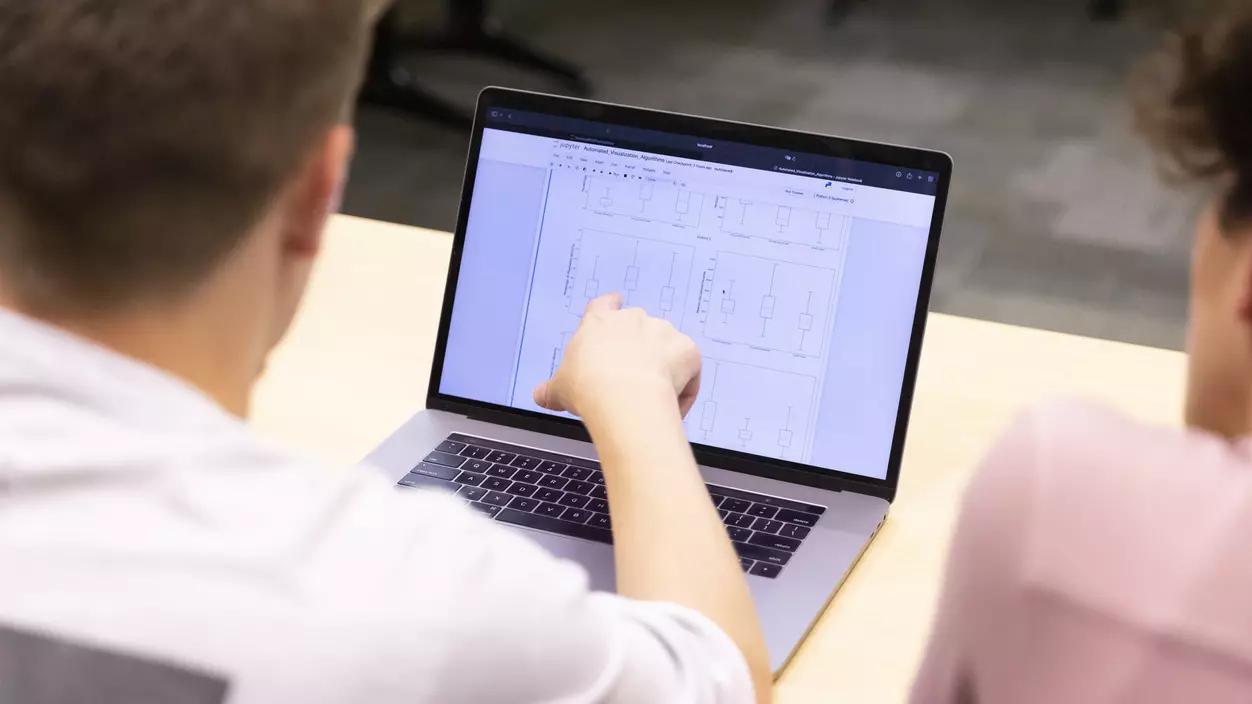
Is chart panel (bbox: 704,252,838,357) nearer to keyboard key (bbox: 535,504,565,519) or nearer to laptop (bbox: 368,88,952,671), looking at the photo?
laptop (bbox: 368,88,952,671)

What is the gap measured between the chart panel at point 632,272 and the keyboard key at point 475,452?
0.13 metres

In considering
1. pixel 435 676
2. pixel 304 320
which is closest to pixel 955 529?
pixel 435 676

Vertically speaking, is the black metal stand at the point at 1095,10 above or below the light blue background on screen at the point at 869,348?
above

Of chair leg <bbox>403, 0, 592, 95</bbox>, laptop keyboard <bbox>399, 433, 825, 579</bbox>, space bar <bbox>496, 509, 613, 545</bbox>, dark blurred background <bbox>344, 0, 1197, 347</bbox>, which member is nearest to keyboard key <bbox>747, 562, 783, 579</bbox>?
laptop keyboard <bbox>399, 433, 825, 579</bbox>

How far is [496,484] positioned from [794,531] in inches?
8.9

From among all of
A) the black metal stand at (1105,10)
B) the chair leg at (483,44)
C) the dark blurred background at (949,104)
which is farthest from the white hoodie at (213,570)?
the black metal stand at (1105,10)

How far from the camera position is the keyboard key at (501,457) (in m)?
1.03

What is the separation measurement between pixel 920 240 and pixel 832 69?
2.92 metres

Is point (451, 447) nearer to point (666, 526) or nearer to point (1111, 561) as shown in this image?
point (666, 526)

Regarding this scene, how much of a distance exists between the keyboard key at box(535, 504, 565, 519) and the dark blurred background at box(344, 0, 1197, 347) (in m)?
1.84

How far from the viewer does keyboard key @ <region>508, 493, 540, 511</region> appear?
0.97m

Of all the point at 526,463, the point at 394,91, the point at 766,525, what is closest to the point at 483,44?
the point at 394,91

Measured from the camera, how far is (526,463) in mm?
1021

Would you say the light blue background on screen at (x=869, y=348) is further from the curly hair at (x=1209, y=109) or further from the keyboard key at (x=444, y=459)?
the curly hair at (x=1209, y=109)
